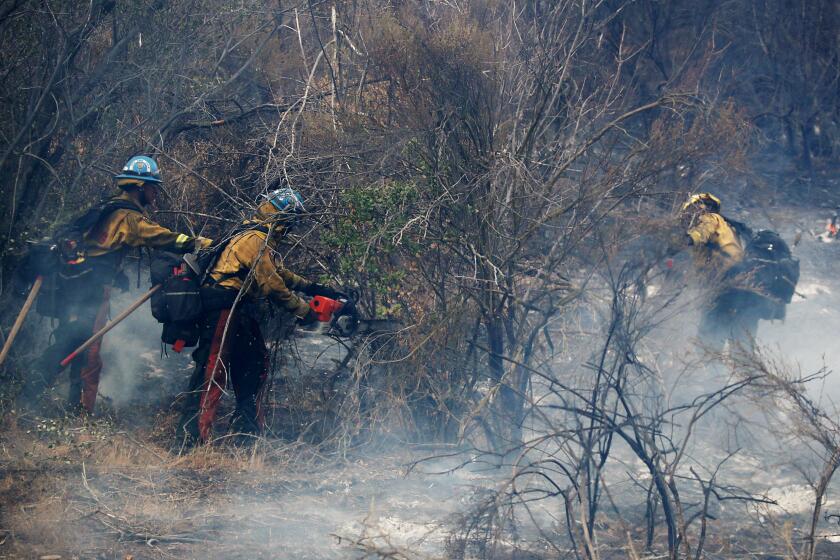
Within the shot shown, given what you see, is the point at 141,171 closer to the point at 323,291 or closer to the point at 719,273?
the point at 323,291

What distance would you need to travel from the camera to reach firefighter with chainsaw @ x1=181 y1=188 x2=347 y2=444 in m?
5.47

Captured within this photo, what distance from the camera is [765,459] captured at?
21.9 ft

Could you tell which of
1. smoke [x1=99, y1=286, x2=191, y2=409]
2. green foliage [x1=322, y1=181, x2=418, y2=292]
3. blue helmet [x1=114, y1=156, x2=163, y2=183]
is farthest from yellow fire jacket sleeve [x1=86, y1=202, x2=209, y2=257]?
green foliage [x1=322, y1=181, x2=418, y2=292]

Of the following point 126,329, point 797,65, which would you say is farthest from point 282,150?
point 797,65

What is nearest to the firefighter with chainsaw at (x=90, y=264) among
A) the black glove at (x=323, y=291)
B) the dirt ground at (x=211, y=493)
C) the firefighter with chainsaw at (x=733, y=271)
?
the dirt ground at (x=211, y=493)

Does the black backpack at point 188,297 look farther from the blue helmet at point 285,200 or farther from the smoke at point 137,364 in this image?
the smoke at point 137,364

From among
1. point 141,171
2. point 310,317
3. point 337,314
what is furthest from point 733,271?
point 141,171

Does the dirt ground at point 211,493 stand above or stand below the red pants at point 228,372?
below

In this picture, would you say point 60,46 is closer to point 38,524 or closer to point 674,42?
point 38,524

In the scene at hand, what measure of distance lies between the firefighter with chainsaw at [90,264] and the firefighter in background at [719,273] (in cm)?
482

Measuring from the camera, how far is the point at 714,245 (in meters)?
7.43

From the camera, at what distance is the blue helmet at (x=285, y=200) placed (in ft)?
18.1

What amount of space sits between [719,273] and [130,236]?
5.40 meters

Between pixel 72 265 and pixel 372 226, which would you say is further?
pixel 72 265
